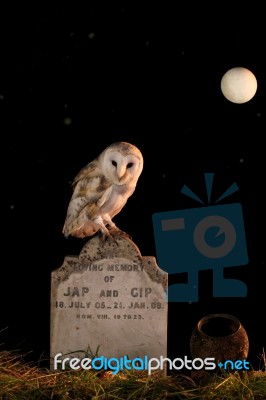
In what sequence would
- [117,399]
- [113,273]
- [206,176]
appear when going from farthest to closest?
[206,176] < [113,273] < [117,399]

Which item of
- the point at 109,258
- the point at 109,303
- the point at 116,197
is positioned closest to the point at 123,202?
the point at 116,197

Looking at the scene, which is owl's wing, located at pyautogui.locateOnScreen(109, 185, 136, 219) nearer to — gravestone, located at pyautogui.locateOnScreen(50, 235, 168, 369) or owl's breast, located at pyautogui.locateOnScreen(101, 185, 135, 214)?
owl's breast, located at pyautogui.locateOnScreen(101, 185, 135, 214)

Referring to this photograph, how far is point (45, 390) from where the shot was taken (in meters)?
5.36

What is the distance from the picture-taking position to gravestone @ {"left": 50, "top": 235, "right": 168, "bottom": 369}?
18.4 ft

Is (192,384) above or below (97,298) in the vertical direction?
below

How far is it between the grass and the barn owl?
74cm

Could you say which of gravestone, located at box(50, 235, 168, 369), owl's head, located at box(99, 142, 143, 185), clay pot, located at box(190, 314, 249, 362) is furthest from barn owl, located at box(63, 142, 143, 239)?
clay pot, located at box(190, 314, 249, 362)

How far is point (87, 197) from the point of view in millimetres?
5617

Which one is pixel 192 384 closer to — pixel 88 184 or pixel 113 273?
pixel 113 273

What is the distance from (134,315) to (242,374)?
0.64 meters

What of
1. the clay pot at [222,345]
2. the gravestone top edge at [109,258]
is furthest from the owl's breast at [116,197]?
the clay pot at [222,345]

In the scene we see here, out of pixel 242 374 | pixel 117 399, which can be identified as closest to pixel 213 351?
pixel 242 374

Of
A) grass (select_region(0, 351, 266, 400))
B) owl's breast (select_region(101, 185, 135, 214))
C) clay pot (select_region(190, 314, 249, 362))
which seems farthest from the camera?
owl's breast (select_region(101, 185, 135, 214))

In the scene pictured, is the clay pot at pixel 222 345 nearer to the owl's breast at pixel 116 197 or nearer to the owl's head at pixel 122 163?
the owl's breast at pixel 116 197
